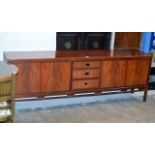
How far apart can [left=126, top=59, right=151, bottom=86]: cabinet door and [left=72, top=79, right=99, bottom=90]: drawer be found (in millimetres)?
466

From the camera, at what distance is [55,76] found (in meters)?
3.12

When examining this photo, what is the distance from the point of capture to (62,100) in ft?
11.7

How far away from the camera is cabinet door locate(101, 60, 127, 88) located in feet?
10.9

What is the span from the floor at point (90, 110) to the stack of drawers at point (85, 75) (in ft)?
1.03

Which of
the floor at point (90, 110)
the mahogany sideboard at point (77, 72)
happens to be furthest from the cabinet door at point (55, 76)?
the floor at point (90, 110)

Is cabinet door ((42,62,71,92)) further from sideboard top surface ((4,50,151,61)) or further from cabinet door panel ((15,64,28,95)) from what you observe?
cabinet door panel ((15,64,28,95))

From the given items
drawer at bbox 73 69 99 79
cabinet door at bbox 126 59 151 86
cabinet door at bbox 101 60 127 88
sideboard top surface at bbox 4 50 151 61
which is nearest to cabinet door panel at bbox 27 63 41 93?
sideboard top surface at bbox 4 50 151 61

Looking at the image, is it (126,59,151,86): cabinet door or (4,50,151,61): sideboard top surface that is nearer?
(4,50,151,61): sideboard top surface

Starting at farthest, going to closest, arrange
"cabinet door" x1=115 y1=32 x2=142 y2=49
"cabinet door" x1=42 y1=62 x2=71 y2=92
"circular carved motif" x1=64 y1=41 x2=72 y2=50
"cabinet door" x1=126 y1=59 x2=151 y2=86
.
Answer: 1. "cabinet door" x1=115 y1=32 x2=142 y2=49
2. "circular carved motif" x1=64 y1=41 x2=72 y2=50
3. "cabinet door" x1=126 y1=59 x2=151 y2=86
4. "cabinet door" x1=42 y1=62 x2=71 y2=92

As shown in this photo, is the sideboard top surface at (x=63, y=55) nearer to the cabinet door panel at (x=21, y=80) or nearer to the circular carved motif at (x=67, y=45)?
the cabinet door panel at (x=21, y=80)

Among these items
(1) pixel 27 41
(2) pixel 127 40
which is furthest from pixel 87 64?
(2) pixel 127 40

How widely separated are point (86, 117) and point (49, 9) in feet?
8.88

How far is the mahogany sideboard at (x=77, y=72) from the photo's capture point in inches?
118
